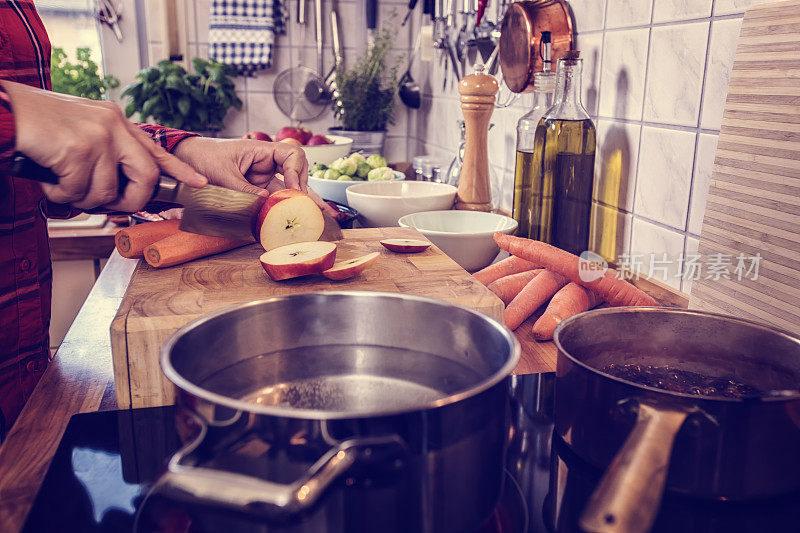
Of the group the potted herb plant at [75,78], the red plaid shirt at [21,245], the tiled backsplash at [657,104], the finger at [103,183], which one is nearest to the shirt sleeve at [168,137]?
the red plaid shirt at [21,245]

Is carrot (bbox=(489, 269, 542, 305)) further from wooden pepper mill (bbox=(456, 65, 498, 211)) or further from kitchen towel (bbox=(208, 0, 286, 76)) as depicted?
kitchen towel (bbox=(208, 0, 286, 76))

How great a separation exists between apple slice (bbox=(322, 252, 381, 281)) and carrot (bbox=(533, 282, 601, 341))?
23 cm

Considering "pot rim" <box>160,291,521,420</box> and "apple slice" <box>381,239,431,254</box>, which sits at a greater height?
"pot rim" <box>160,291,521,420</box>

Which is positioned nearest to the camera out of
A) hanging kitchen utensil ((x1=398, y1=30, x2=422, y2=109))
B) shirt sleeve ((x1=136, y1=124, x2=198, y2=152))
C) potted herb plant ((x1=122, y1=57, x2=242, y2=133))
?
shirt sleeve ((x1=136, y1=124, x2=198, y2=152))

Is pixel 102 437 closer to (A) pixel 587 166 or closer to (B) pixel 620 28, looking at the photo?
(A) pixel 587 166

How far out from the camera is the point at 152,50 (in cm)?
258

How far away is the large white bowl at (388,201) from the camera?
1279 mm

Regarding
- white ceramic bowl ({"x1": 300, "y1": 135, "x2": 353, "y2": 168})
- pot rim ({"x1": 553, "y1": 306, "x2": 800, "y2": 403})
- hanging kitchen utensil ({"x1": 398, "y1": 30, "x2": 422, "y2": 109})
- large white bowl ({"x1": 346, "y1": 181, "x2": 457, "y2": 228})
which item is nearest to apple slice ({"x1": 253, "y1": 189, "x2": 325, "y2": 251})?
large white bowl ({"x1": 346, "y1": 181, "x2": 457, "y2": 228})

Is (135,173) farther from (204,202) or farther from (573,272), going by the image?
(573,272)

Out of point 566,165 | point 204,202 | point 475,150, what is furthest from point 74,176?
point 475,150

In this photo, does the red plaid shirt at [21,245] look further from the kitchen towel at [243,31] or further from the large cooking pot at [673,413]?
the kitchen towel at [243,31]

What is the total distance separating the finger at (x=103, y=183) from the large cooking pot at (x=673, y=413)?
45 cm

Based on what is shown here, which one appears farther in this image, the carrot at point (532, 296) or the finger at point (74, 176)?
the carrot at point (532, 296)

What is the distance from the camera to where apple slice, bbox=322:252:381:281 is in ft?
2.60
